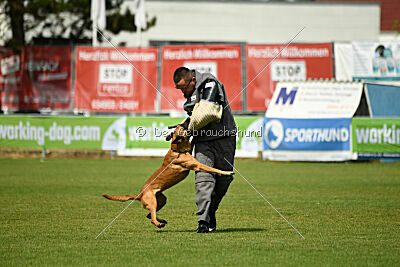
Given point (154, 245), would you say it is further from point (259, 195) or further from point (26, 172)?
point (26, 172)

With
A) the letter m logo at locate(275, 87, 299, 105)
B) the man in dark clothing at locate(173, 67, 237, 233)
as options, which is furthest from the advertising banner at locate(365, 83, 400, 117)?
the man in dark clothing at locate(173, 67, 237, 233)

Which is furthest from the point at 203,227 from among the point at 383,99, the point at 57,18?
the point at 57,18

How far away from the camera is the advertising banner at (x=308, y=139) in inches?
850

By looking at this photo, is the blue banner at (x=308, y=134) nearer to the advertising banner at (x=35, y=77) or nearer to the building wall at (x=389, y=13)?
the advertising banner at (x=35, y=77)

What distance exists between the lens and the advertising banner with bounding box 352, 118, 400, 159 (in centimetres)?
2128

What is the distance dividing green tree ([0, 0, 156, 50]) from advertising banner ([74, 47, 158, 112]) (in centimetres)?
290

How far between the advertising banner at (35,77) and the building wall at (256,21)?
50.0 ft

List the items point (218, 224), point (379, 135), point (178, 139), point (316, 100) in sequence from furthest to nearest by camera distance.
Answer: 1. point (316, 100)
2. point (379, 135)
3. point (218, 224)
4. point (178, 139)

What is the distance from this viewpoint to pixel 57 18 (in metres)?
28.8

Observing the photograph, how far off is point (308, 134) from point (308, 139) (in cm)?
16

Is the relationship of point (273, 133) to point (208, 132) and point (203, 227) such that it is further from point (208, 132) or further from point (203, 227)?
point (203, 227)

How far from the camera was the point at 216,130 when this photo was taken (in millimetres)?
8328

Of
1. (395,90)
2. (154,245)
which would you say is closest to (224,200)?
(154,245)

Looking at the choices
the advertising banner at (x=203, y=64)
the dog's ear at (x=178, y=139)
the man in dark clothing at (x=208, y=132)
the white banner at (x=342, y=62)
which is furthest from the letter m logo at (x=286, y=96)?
the dog's ear at (x=178, y=139)
